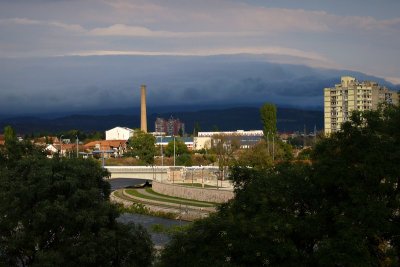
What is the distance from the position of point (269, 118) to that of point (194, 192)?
128 ft

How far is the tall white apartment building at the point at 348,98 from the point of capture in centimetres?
12794

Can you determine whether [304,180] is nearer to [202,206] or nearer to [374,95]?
[202,206]

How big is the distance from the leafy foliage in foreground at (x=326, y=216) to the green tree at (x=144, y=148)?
3751 inches

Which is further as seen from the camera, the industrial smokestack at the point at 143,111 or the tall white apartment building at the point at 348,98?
the industrial smokestack at the point at 143,111

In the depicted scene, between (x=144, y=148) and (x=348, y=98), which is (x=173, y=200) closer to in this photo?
(x=144, y=148)

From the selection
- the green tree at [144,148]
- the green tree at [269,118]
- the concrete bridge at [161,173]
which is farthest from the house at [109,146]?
the concrete bridge at [161,173]

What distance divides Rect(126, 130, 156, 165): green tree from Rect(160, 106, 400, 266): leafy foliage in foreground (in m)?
95.3

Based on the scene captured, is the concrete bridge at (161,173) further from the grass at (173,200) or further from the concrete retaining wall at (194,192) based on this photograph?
the grass at (173,200)

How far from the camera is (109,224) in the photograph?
2597 centimetres

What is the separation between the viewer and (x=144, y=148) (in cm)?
11938

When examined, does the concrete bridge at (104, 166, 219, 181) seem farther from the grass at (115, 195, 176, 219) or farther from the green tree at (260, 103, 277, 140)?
the green tree at (260, 103, 277, 140)

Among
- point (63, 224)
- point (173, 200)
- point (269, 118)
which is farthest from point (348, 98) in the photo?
point (63, 224)

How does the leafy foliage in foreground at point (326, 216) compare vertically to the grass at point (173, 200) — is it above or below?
above

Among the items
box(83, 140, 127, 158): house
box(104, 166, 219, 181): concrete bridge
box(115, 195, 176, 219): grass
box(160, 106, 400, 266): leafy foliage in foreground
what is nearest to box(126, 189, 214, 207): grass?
box(115, 195, 176, 219): grass
